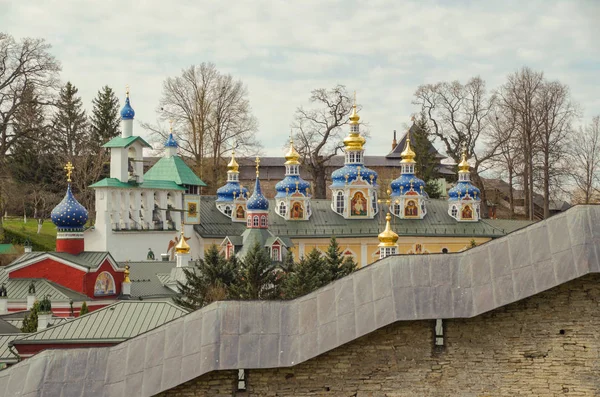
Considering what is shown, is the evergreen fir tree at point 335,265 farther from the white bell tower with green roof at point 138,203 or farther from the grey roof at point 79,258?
the white bell tower with green roof at point 138,203

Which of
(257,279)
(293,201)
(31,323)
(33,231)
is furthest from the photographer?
(293,201)

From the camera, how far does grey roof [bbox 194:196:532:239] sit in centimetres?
4600

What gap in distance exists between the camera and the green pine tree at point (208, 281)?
27.8 metres

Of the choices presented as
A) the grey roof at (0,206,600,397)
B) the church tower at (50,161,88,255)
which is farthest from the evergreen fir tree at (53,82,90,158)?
the grey roof at (0,206,600,397)

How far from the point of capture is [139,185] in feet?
135

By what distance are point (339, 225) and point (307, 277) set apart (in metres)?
16.9

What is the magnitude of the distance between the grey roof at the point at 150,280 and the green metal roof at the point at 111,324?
955cm

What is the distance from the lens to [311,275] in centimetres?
3050

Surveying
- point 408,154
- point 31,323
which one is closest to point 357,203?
point 408,154

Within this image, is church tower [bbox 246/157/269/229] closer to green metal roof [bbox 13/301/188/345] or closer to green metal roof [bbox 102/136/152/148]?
green metal roof [bbox 102/136/152/148]

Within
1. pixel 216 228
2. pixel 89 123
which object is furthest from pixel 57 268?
pixel 89 123

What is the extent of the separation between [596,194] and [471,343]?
3423 centimetres

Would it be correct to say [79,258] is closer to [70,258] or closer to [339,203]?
[70,258]

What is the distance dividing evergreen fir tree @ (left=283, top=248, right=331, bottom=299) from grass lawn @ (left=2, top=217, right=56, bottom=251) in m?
13.5
